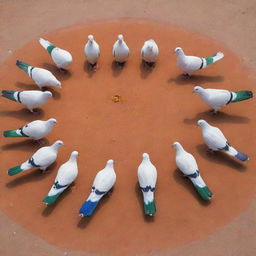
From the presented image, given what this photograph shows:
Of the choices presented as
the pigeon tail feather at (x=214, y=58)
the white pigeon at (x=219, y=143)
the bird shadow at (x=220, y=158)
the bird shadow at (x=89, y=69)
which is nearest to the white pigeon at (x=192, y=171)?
the white pigeon at (x=219, y=143)

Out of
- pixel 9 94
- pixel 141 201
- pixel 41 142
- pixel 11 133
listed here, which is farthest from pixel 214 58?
pixel 11 133

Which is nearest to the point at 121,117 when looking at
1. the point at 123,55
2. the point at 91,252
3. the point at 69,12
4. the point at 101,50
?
the point at 123,55

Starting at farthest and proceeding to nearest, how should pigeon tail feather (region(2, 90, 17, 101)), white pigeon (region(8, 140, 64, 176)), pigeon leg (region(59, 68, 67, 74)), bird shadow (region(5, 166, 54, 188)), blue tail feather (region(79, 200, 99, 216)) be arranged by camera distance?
pigeon leg (region(59, 68, 67, 74))
pigeon tail feather (region(2, 90, 17, 101))
bird shadow (region(5, 166, 54, 188))
white pigeon (region(8, 140, 64, 176))
blue tail feather (region(79, 200, 99, 216))

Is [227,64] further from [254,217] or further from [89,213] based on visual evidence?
[89,213]

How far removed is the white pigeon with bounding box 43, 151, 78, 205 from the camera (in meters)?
7.05

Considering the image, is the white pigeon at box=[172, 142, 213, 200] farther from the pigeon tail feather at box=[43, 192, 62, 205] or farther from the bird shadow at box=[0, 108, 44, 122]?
the bird shadow at box=[0, 108, 44, 122]

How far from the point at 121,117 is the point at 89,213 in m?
2.61

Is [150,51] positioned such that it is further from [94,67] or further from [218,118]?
[218,118]

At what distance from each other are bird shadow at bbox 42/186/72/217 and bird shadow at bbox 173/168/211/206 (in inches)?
87.7

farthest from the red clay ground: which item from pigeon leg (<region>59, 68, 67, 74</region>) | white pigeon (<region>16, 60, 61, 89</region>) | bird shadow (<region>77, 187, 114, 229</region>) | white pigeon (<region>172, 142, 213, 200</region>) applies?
white pigeon (<region>16, 60, 61, 89</region>)

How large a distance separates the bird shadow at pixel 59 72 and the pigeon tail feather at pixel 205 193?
14.7 feet

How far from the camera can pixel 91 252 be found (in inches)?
267

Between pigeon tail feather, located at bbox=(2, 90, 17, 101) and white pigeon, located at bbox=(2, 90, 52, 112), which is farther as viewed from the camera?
pigeon tail feather, located at bbox=(2, 90, 17, 101)

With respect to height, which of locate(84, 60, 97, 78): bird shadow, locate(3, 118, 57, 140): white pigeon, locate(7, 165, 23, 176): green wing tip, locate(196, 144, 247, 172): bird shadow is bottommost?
locate(7, 165, 23, 176): green wing tip
